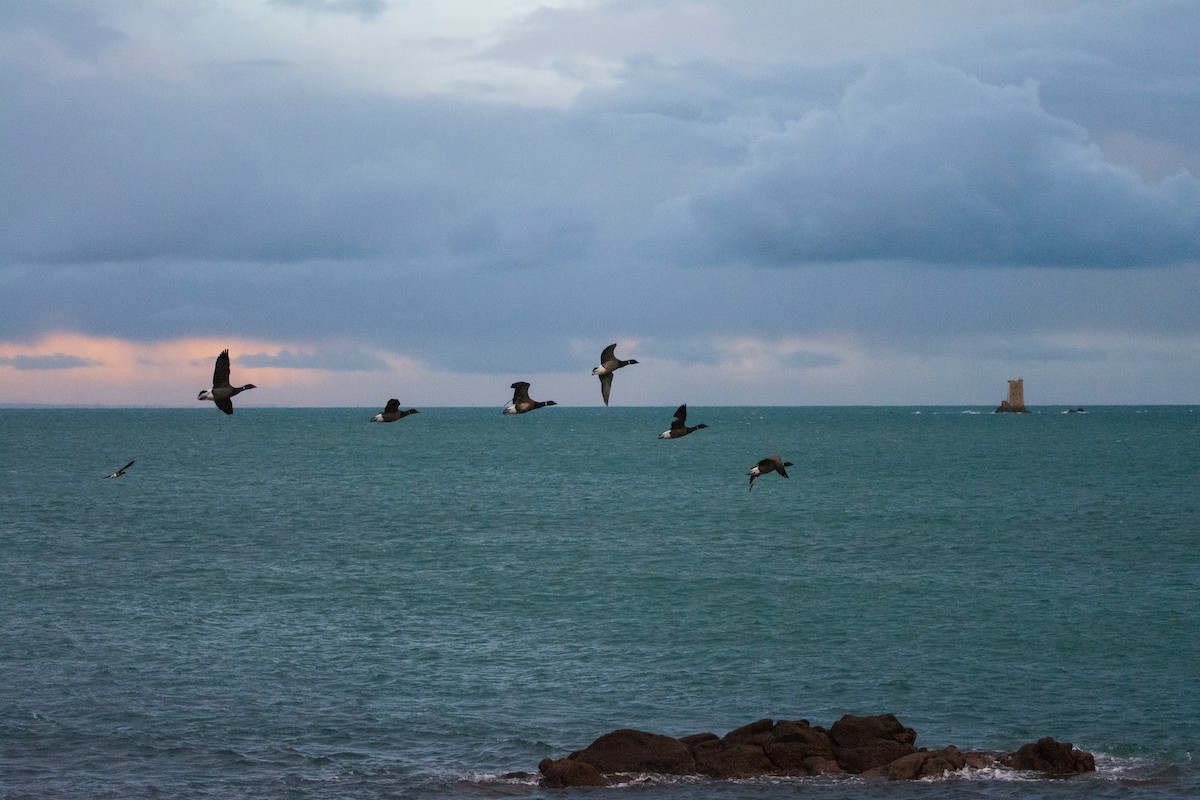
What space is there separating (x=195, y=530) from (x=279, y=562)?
66.0 feet

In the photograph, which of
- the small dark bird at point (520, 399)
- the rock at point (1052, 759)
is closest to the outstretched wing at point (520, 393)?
the small dark bird at point (520, 399)

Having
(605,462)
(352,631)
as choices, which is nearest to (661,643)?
(352,631)

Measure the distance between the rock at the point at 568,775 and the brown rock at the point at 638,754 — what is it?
2.46ft

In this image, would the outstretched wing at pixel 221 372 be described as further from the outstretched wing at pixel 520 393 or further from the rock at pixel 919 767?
the rock at pixel 919 767

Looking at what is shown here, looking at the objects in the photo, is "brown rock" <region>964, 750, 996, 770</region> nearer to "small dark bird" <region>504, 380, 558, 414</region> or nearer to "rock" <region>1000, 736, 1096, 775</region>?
"rock" <region>1000, 736, 1096, 775</region>

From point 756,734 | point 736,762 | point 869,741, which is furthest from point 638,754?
point 869,741

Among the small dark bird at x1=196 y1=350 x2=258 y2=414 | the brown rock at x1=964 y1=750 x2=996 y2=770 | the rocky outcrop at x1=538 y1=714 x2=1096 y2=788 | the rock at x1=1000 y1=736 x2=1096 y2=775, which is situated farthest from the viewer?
the brown rock at x1=964 y1=750 x2=996 y2=770

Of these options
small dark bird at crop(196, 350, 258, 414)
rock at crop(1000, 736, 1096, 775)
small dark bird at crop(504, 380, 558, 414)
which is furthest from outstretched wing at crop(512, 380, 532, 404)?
rock at crop(1000, 736, 1096, 775)

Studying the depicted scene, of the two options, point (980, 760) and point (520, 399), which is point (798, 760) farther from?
point (520, 399)

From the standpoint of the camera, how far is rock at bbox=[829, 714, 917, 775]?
34.2 metres

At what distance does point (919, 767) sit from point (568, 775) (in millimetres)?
9078

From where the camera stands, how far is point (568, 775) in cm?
3328

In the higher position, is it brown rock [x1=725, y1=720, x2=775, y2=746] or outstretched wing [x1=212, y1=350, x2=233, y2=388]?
outstretched wing [x1=212, y1=350, x2=233, y2=388]

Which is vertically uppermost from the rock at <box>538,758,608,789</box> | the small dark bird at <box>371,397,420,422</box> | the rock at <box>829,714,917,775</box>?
the small dark bird at <box>371,397,420,422</box>
